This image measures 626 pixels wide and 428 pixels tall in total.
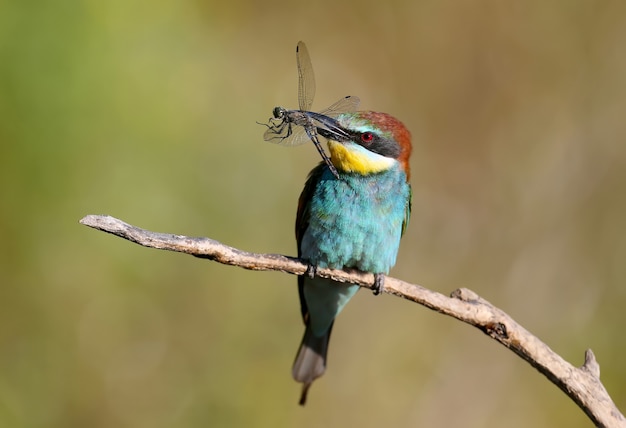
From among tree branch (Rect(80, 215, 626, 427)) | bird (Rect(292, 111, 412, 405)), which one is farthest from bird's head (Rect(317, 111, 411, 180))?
tree branch (Rect(80, 215, 626, 427))

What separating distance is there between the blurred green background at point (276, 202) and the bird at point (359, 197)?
2.71ft

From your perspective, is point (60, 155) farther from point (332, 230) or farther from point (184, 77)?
point (332, 230)

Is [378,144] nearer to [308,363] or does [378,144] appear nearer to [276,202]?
[308,363]

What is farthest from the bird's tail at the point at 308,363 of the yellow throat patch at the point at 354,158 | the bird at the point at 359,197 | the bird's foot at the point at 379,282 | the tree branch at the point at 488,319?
the tree branch at the point at 488,319

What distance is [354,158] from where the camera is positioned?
2.73 m

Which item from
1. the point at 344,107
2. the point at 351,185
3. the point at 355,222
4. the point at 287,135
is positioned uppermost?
the point at 344,107

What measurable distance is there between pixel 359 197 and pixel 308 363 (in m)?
0.79

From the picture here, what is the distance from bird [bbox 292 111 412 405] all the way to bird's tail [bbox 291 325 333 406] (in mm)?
486

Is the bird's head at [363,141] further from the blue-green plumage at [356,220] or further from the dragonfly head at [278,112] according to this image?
the dragonfly head at [278,112]

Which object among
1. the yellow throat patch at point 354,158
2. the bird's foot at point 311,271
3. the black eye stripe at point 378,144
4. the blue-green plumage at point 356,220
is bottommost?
the bird's foot at point 311,271

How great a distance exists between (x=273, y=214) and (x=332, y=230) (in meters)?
1.03

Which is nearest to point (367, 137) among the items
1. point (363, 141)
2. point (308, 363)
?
point (363, 141)

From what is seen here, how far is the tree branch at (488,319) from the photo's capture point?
6.57ft

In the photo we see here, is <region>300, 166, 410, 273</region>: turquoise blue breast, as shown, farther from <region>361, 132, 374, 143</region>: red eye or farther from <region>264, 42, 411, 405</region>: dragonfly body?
<region>361, 132, 374, 143</region>: red eye
